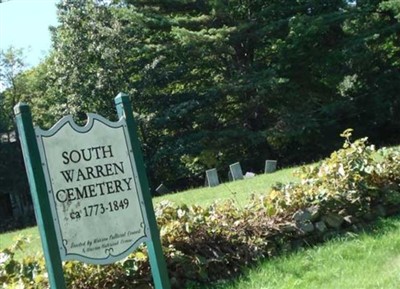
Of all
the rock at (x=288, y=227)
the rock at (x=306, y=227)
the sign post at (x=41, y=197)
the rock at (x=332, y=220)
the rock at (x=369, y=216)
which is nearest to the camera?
the sign post at (x=41, y=197)

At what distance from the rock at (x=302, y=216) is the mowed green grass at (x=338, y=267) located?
1.16 feet

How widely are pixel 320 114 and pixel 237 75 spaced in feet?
12.2

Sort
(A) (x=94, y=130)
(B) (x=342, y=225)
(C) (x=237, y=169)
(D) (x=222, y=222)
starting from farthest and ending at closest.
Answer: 1. (C) (x=237, y=169)
2. (B) (x=342, y=225)
3. (D) (x=222, y=222)
4. (A) (x=94, y=130)

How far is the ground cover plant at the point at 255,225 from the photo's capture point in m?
5.21

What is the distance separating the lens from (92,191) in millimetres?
3887

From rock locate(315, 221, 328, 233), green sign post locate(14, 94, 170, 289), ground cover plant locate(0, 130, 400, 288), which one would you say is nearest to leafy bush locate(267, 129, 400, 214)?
ground cover plant locate(0, 130, 400, 288)

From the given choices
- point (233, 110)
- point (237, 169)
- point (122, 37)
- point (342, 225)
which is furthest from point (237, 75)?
point (342, 225)

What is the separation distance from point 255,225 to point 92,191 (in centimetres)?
270

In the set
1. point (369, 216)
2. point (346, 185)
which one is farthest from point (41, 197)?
point (369, 216)

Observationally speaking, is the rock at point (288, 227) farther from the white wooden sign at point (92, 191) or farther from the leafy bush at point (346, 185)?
the white wooden sign at point (92, 191)

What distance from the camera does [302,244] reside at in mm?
6324

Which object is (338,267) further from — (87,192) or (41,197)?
(41,197)

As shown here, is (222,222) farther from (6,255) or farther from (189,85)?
(189,85)

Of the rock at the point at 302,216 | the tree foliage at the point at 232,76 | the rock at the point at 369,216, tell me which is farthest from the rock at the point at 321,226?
the tree foliage at the point at 232,76
